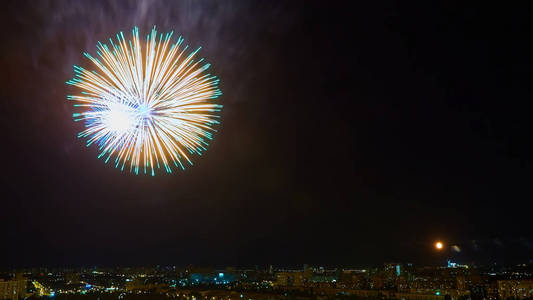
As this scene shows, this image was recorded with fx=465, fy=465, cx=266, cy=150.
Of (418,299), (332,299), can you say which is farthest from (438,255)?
(332,299)

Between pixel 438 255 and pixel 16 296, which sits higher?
pixel 438 255

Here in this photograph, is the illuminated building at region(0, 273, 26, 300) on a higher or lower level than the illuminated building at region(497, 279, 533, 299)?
lower

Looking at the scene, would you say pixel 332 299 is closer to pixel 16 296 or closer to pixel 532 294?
pixel 532 294

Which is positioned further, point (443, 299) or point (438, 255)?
point (438, 255)

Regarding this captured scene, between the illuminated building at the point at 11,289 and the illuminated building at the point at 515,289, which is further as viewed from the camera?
the illuminated building at the point at 11,289

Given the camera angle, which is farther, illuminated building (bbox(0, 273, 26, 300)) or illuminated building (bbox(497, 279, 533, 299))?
illuminated building (bbox(0, 273, 26, 300))

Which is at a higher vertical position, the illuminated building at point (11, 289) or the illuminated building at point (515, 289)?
the illuminated building at point (515, 289)

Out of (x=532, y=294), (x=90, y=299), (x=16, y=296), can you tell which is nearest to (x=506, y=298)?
(x=532, y=294)

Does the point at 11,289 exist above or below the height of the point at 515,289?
below

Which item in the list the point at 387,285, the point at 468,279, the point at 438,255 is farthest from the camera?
A: the point at 438,255

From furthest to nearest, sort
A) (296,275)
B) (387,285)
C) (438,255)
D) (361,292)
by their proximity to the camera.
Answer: (438,255), (296,275), (387,285), (361,292)

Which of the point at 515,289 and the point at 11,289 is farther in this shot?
the point at 11,289
